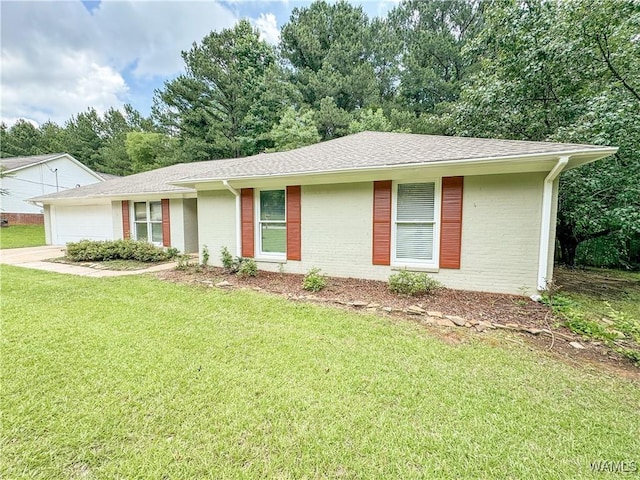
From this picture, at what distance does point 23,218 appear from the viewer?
20719 millimetres

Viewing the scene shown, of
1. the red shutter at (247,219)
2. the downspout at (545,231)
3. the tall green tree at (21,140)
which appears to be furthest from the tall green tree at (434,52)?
the tall green tree at (21,140)

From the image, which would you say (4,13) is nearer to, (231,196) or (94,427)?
(231,196)

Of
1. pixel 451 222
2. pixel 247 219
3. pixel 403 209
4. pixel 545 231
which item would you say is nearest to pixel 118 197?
pixel 247 219

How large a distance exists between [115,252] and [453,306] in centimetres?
1000

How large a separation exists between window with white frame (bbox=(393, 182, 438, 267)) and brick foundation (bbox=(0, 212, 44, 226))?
27370 mm

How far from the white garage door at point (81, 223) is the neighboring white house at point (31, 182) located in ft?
25.7

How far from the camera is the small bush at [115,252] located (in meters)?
9.10

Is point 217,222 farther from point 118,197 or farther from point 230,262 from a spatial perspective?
point 118,197

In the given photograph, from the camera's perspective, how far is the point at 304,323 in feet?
13.6

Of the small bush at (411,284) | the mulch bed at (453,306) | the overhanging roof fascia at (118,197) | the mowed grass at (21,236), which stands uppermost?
the overhanging roof fascia at (118,197)

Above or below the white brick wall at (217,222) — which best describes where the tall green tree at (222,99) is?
above

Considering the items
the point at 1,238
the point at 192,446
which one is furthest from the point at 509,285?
the point at 1,238

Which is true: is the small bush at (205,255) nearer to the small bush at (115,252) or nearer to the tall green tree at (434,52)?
the small bush at (115,252)

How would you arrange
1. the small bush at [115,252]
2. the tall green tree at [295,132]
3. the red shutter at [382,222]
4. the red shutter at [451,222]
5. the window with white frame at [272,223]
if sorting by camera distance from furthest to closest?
the tall green tree at [295,132]
the small bush at [115,252]
the window with white frame at [272,223]
the red shutter at [382,222]
the red shutter at [451,222]
